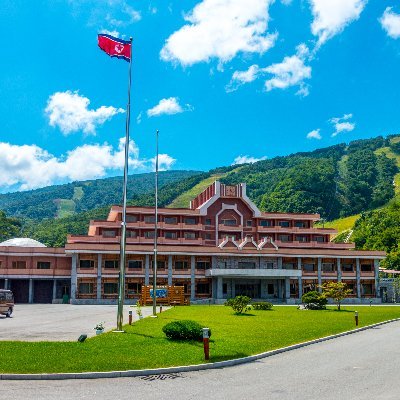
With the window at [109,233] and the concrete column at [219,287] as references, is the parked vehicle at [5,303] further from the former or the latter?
the window at [109,233]

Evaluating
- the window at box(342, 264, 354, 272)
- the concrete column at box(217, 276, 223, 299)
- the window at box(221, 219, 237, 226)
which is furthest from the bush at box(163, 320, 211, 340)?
the window at box(342, 264, 354, 272)

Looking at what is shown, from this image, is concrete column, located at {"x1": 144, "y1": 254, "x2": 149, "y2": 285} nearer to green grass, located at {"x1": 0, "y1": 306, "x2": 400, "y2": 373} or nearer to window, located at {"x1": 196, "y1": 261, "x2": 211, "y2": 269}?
window, located at {"x1": 196, "y1": 261, "x2": 211, "y2": 269}

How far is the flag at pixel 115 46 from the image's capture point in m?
27.7

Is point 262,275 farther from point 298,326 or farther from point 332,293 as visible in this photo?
point 298,326

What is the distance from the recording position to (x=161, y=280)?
7106 cm

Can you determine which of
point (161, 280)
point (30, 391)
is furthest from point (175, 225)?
point (30, 391)

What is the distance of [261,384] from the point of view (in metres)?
14.7

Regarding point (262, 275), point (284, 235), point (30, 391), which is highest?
point (284, 235)

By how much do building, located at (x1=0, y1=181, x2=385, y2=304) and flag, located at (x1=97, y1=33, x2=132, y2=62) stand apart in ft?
145

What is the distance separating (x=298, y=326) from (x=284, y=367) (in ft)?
48.9

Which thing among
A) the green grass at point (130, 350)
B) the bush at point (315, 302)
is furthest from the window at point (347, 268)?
the green grass at point (130, 350)

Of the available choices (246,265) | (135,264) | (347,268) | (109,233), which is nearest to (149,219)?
(109,233)

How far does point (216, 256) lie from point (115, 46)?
49267 mm

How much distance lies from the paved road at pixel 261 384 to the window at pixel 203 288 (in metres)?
53.4
